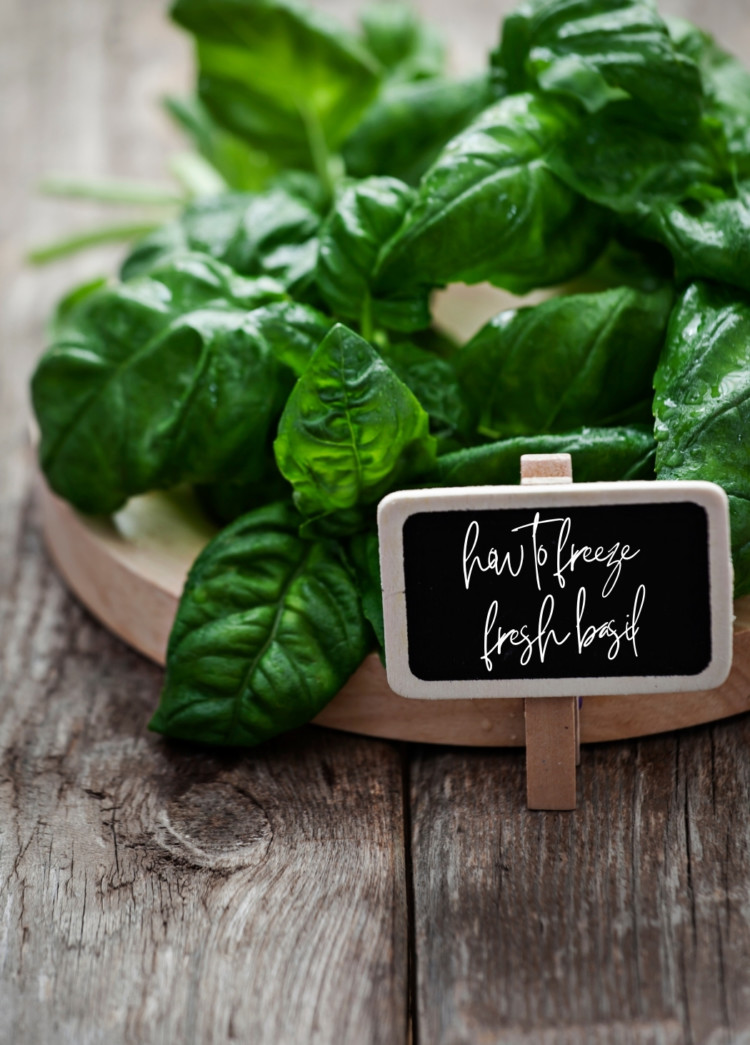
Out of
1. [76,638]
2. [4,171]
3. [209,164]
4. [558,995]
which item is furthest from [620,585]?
[4,171]

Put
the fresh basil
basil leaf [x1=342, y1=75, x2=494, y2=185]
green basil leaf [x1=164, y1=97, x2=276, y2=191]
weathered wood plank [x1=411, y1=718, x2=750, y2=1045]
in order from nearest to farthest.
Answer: weathered wood plank [x1=411, y1=718, x2=750, y2=1045], the fresh basil, basil leaf [x1=342, y1=75, x2=494, y2=185], green basil leaf [x1=164, y1=97, x2=276, y2=191]

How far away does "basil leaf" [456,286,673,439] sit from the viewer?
2.82 feet

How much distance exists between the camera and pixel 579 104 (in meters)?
0.90

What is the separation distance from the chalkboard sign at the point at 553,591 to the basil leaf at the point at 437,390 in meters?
0.17

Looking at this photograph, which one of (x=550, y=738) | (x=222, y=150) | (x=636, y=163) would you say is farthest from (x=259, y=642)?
(x=222, y=150)

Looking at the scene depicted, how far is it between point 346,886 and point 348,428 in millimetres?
293

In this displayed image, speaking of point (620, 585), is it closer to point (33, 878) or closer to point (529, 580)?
point (529, 580)

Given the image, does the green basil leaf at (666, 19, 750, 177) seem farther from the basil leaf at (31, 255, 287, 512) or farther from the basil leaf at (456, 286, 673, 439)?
the basil leaf at (31, 255, 287, 512)

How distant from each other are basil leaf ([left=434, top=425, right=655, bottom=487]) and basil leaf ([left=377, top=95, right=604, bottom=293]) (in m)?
0.14

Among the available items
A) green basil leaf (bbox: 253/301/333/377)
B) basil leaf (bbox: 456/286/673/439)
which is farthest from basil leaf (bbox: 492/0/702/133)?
→ green basil leaf (bbox: 253/301/333/377)

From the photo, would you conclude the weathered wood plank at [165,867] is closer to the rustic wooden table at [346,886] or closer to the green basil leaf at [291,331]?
the rustic wooden table at [346,886]

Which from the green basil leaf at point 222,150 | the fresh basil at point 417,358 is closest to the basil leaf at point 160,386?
the fresh basil at point 417,358

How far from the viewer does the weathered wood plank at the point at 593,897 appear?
0.65m

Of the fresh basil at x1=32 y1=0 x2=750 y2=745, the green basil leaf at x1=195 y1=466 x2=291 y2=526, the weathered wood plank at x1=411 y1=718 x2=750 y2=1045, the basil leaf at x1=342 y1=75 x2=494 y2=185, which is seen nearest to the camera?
the weathered wood plank at x1=411 y1=718 x2=750 y2=1045
